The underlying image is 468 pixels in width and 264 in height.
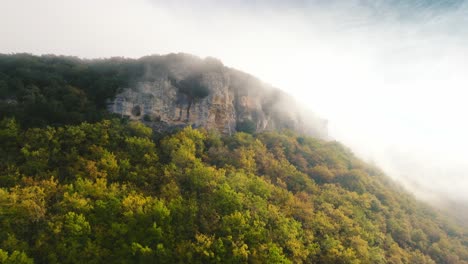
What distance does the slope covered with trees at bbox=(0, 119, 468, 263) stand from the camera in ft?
121

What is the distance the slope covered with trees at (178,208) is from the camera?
121 feet

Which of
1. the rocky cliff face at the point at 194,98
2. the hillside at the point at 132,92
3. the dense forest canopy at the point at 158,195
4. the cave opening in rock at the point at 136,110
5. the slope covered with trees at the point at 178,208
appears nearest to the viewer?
the slope covered with trees at the point at 178,208

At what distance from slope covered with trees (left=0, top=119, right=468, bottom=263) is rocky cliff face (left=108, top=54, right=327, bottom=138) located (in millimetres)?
6288

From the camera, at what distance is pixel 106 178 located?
48125 millimetres

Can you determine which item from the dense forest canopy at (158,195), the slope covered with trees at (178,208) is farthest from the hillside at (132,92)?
the slope covered with trees at (178,208)

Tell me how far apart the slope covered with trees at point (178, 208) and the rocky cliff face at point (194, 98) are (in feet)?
20.6

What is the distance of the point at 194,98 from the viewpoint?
77750 millimetres

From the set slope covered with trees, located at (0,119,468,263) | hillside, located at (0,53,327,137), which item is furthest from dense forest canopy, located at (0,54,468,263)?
hillside, located at (0,53,327,137)

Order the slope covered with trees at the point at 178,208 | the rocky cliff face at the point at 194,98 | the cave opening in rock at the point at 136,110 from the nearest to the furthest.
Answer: the slope covered with trees at the point at 178,208 → the cave opening in rock at the point at 136,110 → the rocky cliff face at the point at 194,98

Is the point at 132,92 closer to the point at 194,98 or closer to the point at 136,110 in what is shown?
the point at 136,110

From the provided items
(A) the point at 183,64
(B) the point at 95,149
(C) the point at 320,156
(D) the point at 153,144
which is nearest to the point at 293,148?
(C) the point at 320,156

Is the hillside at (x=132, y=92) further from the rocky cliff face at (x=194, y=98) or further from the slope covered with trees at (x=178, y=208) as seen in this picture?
the slope covered with trees at (x=178, y=208)

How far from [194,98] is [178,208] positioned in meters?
37.9

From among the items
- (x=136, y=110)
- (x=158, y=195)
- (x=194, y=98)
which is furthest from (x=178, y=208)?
(x=194, y=98)
